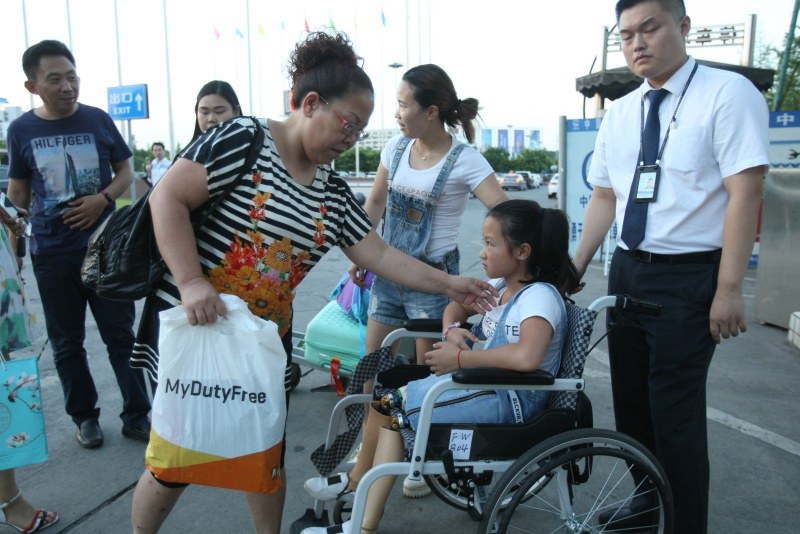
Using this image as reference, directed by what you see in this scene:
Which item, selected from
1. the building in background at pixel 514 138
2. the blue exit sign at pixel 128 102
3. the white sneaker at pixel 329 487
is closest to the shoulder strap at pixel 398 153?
the white sneaker at pixel 329 487

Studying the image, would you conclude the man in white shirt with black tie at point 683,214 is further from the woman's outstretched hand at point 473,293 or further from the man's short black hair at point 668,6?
the woman's outstretched hand at point 473,293

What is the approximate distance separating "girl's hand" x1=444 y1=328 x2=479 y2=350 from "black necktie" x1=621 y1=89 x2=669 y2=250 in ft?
2.13

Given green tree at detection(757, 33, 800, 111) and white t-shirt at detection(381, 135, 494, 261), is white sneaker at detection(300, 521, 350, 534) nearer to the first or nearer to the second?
white t-shirt at detection(381, 135, 494, 261)

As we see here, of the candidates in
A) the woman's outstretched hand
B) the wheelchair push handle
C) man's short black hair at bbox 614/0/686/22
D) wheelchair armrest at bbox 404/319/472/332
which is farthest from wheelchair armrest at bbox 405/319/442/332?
man's short black hair at bbox 614/0/686/22

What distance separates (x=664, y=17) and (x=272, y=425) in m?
1.78

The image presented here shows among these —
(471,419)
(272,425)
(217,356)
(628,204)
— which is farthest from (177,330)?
(628,204)

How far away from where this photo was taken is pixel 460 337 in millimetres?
2254

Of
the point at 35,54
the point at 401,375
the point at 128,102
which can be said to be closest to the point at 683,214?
the point at 401,375

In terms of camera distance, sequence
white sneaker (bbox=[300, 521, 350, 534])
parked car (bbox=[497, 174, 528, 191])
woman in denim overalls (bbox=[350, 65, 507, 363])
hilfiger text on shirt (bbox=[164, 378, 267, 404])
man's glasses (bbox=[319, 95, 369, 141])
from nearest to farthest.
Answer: hilfiger text on shirt (bbox=[164, 378, 267, 404]), man's glasses (bbox=[319, 95, 369, 141]), white sneaker (bbox=[300, 521, 350, 534]), woman in denim overalls (bbox=[350, 65, 507, 363]), parked car (bbox=[497, 174, 528, 191])

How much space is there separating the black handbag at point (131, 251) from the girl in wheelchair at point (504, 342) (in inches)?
34.1

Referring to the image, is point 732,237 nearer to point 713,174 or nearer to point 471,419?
point 713,174

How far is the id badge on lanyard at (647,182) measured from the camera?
2119 mm

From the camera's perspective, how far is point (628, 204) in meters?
2.22

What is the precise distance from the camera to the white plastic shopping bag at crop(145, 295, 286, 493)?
1.82 meters
